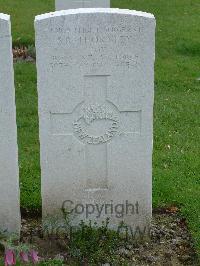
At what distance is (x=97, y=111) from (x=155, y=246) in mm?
1167

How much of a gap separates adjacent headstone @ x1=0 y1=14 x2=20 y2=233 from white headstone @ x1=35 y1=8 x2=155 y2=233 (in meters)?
0.21

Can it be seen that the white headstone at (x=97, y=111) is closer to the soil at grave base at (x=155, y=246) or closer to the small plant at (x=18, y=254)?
the soil at grave base at (x=155, y=246)

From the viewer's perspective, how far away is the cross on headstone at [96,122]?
14.2ft

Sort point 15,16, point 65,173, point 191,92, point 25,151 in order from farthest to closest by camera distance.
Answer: point 15,16, point 191,92, point 25,151, point 65,173

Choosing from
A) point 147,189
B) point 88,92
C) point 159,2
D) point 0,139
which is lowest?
point 147,189

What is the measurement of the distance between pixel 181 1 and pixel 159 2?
0.56 metres

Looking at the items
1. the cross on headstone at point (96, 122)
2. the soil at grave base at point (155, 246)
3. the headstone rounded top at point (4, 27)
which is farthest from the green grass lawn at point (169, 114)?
the headstone rounded top at point (4, 27)

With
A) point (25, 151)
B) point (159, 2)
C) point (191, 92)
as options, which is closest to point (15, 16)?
point (159, 2)

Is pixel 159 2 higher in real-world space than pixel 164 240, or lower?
higher

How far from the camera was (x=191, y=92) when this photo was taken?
825 centimetres

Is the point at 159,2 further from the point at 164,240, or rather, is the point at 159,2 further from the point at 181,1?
the point at 164,240

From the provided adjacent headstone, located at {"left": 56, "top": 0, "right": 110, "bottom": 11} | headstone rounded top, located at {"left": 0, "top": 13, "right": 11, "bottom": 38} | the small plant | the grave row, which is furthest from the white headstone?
adjacent headstone, located at {"left": 56, "top": 0, "right": 110, "bottom": 11}

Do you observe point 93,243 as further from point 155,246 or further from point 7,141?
point 7,141

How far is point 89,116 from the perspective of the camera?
4391 mm
